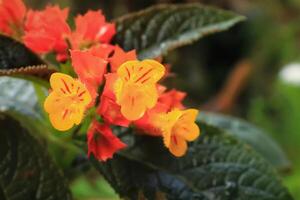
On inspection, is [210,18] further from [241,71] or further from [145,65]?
[241,71]

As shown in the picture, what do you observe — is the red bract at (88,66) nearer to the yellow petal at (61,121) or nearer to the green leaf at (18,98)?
the yellow petal at (61,121)

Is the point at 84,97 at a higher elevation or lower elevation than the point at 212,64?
lower

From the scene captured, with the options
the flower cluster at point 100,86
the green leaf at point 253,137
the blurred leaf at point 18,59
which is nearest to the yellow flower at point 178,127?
the flower cluster at point 100,86

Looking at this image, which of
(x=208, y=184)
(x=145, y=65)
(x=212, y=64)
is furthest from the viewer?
(x=212, y=64)

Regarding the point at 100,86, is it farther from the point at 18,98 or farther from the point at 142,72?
the point at 18,98

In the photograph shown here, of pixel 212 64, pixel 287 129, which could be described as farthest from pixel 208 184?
pixel 212 64

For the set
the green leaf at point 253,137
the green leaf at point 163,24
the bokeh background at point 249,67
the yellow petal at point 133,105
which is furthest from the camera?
the bokeh background at point 249,67

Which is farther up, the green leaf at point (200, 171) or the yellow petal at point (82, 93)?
the green leaf at point (200, 171)

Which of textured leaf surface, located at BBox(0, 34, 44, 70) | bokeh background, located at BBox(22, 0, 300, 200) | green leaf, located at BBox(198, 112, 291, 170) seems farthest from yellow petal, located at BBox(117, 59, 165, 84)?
bokeh background, located at BBox(22, 0, 300, 200)

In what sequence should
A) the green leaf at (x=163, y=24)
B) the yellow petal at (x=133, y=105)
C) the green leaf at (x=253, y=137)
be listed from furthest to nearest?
the green leaf at (x=253, y=137), the green leaf at (x=163, y=24), the yellow petal at (x=133, y=105)
